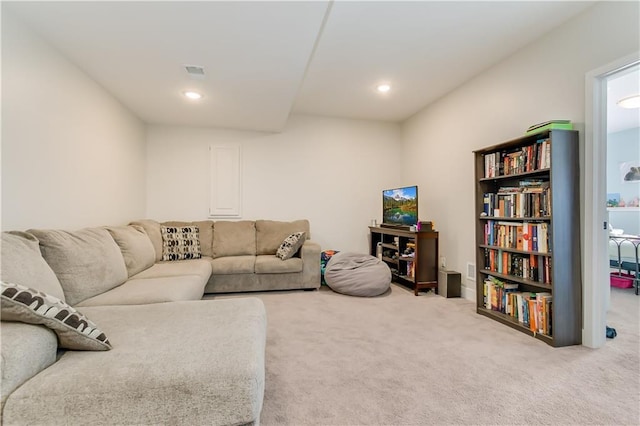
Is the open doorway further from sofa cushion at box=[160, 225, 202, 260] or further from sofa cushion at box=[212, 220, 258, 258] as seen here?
sofa cushion at box=[160, 225, 202, 260]

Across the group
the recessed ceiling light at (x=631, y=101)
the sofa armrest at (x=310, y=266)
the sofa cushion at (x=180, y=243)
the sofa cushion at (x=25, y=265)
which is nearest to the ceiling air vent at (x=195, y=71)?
the sofa cushion at (x=25, y=265)

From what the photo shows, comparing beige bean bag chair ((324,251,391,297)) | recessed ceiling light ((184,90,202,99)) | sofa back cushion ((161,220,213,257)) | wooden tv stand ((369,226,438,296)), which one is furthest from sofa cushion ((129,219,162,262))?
wooden tv stand ((369,226,438,296))

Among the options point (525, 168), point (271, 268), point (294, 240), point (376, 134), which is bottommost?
point (271, 268)

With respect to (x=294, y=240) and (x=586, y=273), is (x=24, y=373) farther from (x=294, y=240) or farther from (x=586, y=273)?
(x=586, y=273)

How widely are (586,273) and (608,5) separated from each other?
6.21ft

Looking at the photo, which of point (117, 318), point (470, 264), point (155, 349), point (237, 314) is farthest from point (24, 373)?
point (470, 264)

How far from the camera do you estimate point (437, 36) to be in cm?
257

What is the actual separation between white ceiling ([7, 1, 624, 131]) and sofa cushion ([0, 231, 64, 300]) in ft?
4.69

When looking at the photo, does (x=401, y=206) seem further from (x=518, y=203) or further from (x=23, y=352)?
(x=23, y=352)

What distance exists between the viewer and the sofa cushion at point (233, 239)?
4.03 metres

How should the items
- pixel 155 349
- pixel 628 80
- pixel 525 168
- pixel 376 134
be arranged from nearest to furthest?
1. pixel 155 349
2. pixel 525 168
3. pixel 628 80
4. pixel 376 134

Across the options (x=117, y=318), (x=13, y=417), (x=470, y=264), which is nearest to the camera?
(x=13, y=417)

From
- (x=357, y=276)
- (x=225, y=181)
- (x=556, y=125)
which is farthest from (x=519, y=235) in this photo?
(x=225, y=181)

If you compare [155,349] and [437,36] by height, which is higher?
[437,36]
